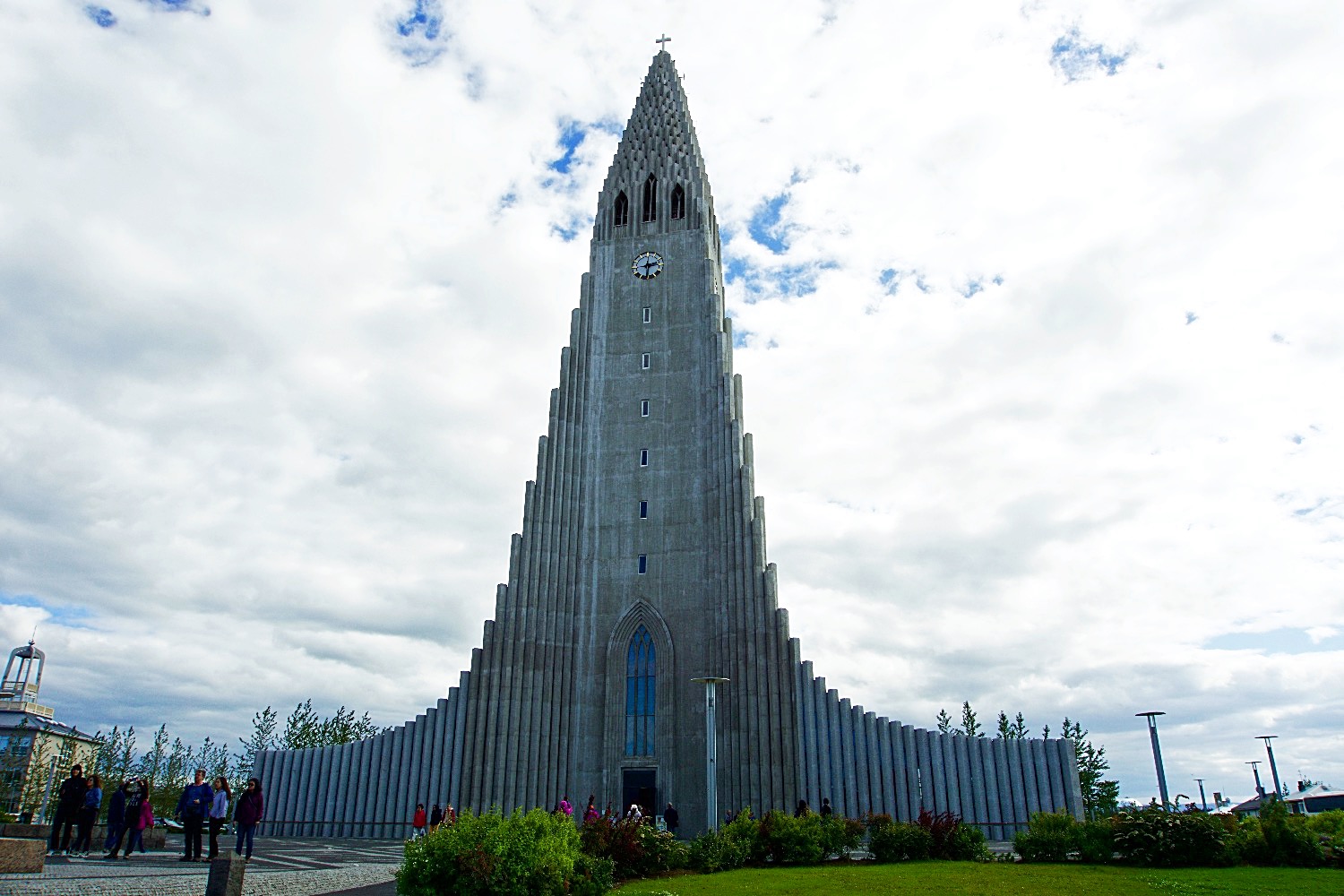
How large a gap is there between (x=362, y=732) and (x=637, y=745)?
40.3 meters

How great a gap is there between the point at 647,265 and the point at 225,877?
136ft

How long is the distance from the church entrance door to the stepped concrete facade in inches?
3.6

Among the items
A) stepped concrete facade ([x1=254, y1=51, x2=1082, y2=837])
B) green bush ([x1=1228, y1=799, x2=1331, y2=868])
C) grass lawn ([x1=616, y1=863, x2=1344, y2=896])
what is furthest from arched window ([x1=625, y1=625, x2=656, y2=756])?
green bush ([x1=1228, y1=799, x2=1331, y2=868])

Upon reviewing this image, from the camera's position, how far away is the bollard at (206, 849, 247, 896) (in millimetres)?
11633

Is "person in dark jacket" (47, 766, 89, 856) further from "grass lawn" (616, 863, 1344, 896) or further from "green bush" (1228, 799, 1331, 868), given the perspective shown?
"green bush" (1228, 799, 1331, 868)

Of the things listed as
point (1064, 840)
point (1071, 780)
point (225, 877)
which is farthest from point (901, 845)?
point (1071, 780)

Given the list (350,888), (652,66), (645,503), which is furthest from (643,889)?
(652,66)

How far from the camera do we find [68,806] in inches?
744

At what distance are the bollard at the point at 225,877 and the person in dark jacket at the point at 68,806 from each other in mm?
9432

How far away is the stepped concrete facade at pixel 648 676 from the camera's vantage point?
3688 centimetres

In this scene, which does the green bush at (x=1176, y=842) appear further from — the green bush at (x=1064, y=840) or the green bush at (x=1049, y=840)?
the green bush at (x=1049, y=840)

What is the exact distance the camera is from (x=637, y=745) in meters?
39.5

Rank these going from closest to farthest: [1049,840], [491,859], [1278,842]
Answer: [491,859]
[1278,842]
[1049,840]

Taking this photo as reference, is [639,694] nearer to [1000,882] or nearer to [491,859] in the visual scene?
[1000,882]
